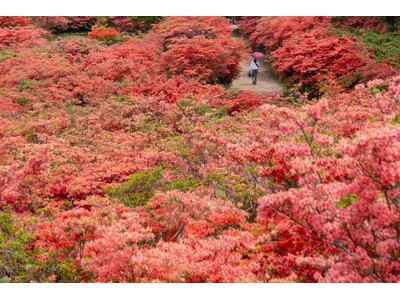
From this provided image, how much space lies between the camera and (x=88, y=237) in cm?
429

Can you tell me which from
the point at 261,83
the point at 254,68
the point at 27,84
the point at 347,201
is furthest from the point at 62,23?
the point at 347,201

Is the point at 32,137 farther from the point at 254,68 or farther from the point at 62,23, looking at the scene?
the point at 62,23

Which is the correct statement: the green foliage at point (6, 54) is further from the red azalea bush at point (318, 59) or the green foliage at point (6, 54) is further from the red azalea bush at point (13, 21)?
the red azalea bush at point (318, 59)

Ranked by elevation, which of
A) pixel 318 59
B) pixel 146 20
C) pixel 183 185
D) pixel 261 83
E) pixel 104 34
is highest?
pixel 183 185

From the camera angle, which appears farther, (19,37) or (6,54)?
(19,37)

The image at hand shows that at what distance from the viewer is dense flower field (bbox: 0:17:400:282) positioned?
10.1 ft

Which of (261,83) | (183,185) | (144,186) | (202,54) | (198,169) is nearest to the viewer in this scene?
(183,185)

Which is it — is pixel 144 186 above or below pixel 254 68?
above

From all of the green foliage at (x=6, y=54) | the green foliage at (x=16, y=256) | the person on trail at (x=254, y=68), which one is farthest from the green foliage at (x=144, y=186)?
the green foliage at (x=6, y=54)

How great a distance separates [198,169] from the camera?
6.75m

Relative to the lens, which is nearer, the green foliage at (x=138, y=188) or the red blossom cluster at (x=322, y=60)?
the green foliage at (x=138, y=188)

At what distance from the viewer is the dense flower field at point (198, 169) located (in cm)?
307
